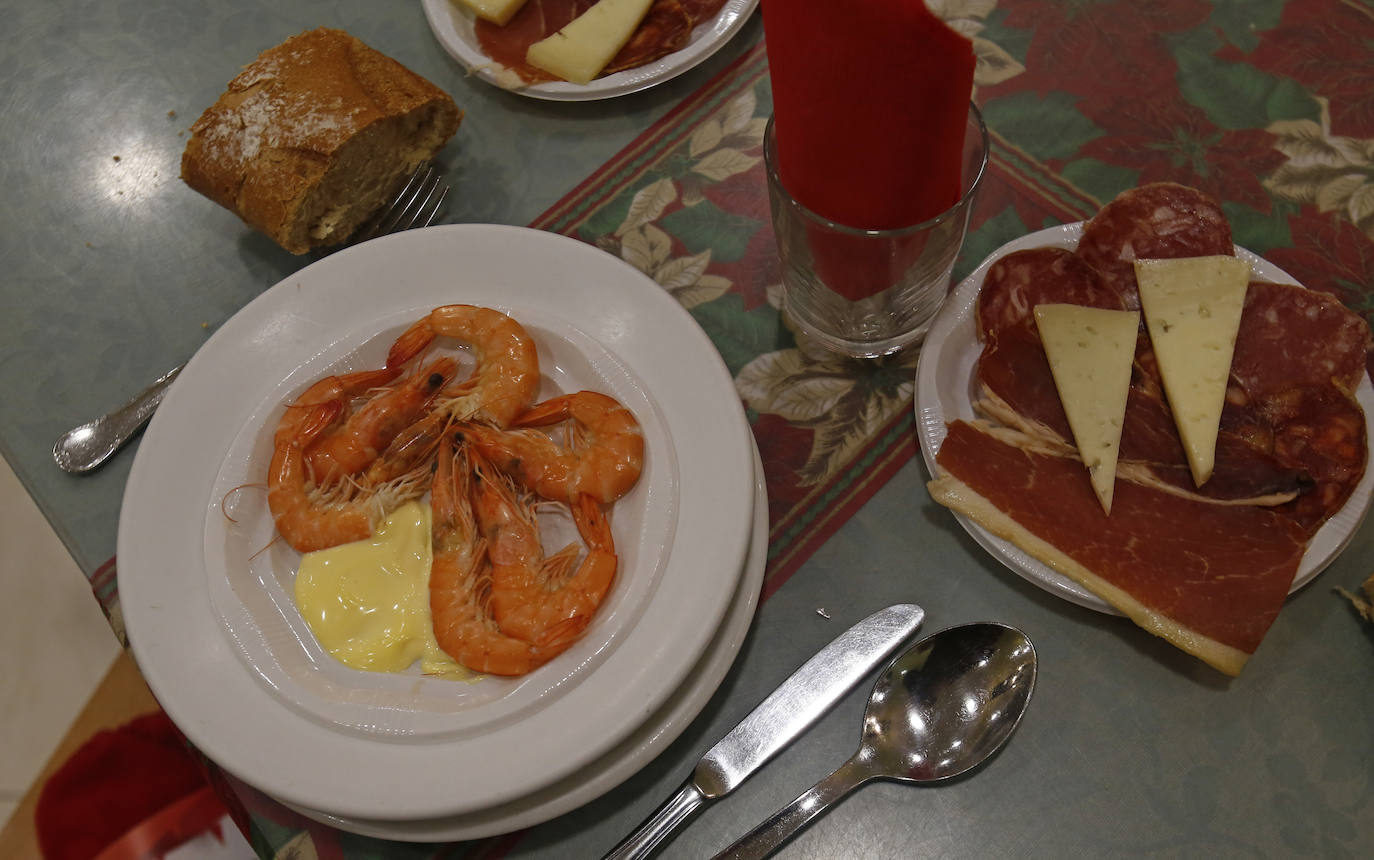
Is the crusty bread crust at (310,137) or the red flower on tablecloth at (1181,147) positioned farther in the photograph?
the red flower on tablecloth at (1181,147)

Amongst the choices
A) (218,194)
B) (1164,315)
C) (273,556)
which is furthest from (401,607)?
(1164,315)

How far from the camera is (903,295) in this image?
128cm

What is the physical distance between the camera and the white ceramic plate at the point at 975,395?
1.13m

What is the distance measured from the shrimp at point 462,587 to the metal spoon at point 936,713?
36 centimetres

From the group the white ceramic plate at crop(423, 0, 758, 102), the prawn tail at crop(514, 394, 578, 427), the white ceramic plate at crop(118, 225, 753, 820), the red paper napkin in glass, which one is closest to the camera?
the red paper napkin in glass

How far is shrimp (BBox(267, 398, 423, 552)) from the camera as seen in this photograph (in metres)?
1.23

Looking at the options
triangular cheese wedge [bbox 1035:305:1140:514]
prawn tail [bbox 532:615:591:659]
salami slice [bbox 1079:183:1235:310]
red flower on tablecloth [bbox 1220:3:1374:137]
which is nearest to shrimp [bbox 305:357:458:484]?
prawn tail [bbox 532:615:591:659]

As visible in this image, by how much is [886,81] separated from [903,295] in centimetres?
38

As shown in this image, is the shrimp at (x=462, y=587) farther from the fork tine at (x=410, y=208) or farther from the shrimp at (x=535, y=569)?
the fork tine at (x=410, y=208)

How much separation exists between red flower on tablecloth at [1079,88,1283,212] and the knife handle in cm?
129

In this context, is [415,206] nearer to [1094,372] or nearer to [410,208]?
[410,208]

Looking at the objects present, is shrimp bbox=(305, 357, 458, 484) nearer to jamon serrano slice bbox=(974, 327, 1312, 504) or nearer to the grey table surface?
the grey table surface

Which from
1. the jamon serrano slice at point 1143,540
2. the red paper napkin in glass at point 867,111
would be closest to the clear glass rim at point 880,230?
the red paper napkin in glass at point 867,111

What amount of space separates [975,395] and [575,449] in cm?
61
